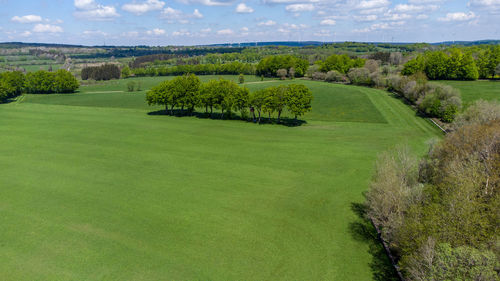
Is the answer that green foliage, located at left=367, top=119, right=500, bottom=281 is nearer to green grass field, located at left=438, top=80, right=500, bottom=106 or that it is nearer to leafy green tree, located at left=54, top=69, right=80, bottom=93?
green grass field, located at left=438, top=80, right=500, bottom=106

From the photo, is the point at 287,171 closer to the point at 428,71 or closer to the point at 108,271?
the point at 108,271

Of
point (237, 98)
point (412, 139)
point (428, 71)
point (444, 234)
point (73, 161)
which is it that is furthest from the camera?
point (428, 71)

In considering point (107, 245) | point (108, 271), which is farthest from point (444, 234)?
point (107, 245)

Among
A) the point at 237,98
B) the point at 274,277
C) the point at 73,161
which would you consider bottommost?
the point at 274,277

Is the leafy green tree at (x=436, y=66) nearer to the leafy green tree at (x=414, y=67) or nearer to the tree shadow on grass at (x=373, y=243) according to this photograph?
the leafy green tree at (x=414, y=67)

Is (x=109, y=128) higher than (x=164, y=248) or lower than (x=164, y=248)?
higher

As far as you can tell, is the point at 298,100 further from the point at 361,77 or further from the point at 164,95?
the point at 361,77

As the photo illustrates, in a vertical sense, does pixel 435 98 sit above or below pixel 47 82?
below

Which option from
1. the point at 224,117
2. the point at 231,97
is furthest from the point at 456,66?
the point at 224,117

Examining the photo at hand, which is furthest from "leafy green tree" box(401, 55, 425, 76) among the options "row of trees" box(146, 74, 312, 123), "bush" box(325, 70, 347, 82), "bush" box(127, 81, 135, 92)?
"bush" box(127, 81, 135, 92)
